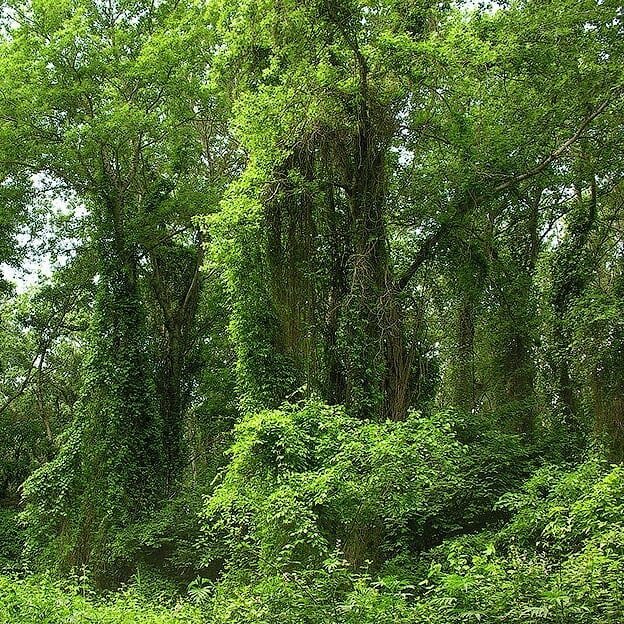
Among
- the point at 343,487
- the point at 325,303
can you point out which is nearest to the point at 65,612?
the point at 343,487

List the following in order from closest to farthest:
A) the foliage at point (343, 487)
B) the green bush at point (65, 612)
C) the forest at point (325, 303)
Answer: the green bush at point (65, 612) < the forest at point (325, 303) < the foliage at point (343, 487)

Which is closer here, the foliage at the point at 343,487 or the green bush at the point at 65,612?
the green bush at the point at 65,612

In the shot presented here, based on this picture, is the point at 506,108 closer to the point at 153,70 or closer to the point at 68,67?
the point at 153,70

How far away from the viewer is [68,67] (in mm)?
13203

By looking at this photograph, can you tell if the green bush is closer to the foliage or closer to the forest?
the forest

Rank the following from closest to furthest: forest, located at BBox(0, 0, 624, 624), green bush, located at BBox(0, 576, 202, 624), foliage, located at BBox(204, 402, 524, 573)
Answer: green bush, located at BBox(0, 576, 202, 624), forest, located at BBox(0, 0, 624, 624), foliage, located at BBox(204, 402, 524, 573)

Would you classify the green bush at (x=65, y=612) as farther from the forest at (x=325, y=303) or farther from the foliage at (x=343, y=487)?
the foliage at (x=343, y=487)

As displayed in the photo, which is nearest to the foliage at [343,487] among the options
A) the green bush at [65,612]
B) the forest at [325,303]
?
the forest at [325,303]

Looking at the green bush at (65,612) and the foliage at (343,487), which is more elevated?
Result: the foliage at (343,487)

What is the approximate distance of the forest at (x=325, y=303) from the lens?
7.45 m

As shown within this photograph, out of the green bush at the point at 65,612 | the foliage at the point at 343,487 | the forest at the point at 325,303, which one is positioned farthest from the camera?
the foliage at the point at 343,487

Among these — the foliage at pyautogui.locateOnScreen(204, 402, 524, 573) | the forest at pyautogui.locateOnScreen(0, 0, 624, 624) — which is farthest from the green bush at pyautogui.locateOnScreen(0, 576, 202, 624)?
the foliage at pyautogui.locateOnScreen(204, 402, 524, 573)

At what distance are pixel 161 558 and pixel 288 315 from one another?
529 centimetres

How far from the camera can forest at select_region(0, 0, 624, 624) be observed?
7.45 metres
